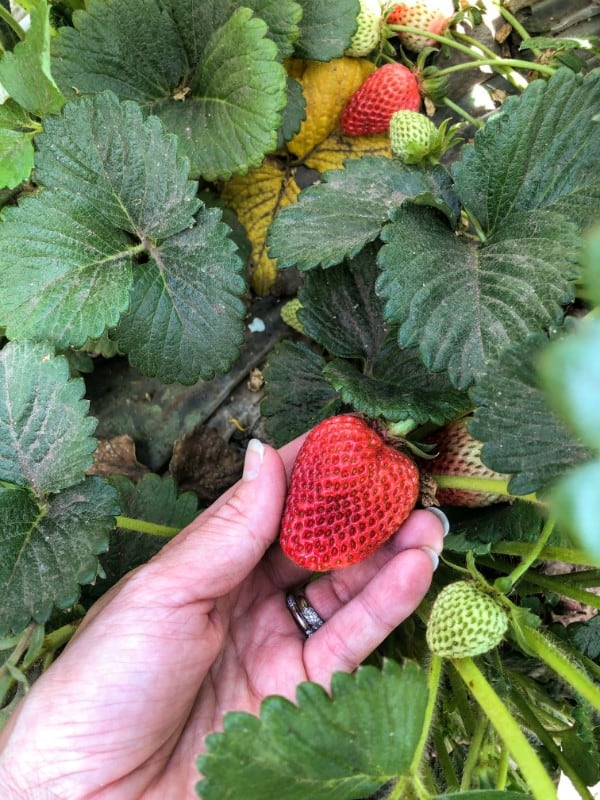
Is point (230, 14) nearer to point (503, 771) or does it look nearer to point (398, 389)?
point (398, 389)

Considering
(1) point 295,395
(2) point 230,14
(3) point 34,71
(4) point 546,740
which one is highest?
(3) point 34,71

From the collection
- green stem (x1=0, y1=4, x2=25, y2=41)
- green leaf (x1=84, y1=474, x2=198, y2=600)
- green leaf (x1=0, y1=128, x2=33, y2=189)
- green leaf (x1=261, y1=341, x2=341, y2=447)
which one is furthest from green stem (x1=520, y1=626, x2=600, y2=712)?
green stem (x1=0, y1=4, x2=25, y2=41)

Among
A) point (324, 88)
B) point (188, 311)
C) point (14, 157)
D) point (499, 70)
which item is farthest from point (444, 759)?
point (499, 70)

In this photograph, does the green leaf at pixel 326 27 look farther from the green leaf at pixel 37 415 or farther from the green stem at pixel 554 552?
the green stem at pixel 554 552

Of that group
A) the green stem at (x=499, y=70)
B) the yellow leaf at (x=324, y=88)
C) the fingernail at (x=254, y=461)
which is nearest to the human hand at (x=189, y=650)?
the fingernail at (x=254, y=461)

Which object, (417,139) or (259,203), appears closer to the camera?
(417,139)

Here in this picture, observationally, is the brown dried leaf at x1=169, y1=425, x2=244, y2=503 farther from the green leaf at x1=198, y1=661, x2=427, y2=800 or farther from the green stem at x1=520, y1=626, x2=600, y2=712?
the green leaf at x1=198, y1=661, x2=427, y2=800

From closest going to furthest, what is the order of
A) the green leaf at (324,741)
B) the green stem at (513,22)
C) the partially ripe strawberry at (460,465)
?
the green leaf at (324,741) < the partially ripe strawberry at (460,465) < the green stem at (513,22)
